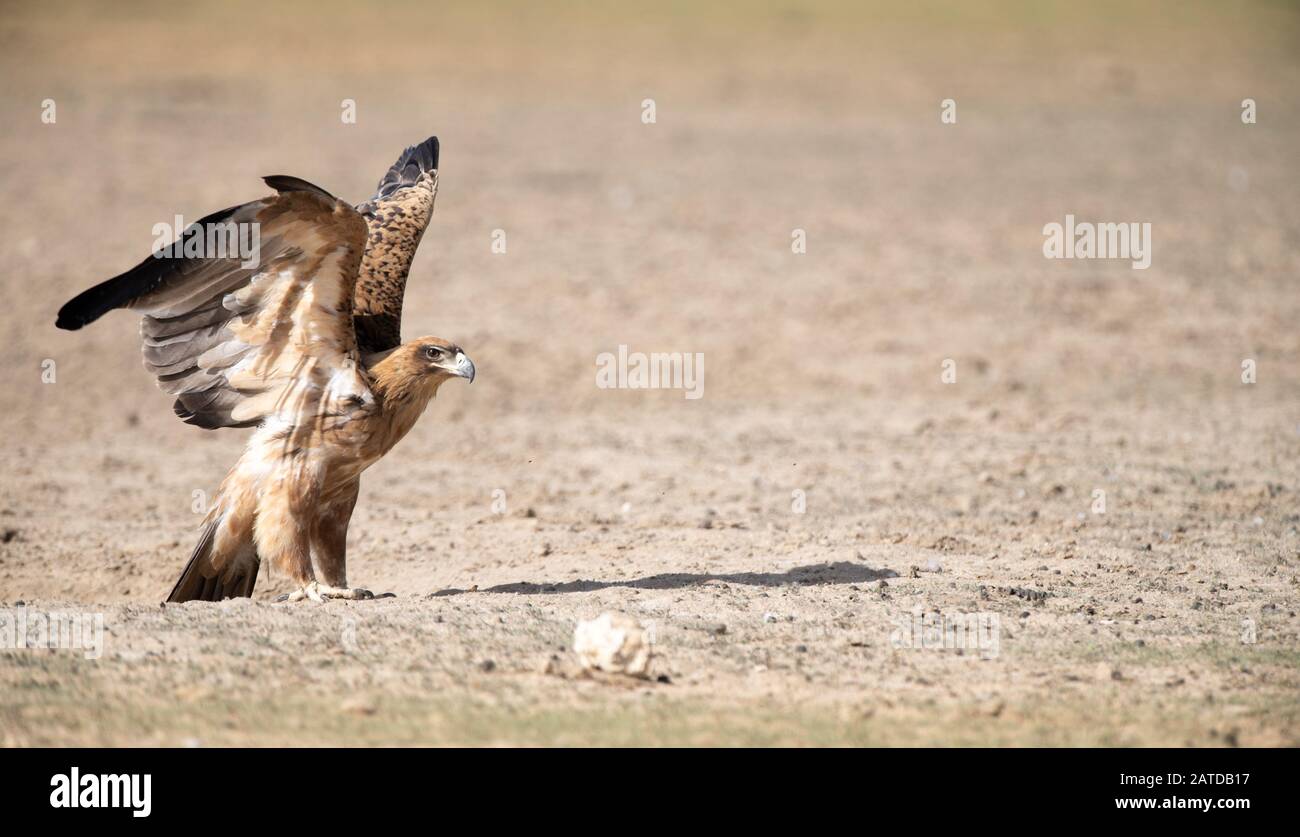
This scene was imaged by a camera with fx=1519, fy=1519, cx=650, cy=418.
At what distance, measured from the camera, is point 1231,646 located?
6.91m

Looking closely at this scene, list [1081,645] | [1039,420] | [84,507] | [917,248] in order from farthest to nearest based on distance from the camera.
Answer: [917,248] < [1039,420] < [84,507] < [1081,645]

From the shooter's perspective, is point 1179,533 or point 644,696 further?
point 1179,533

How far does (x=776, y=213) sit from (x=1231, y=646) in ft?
42.8

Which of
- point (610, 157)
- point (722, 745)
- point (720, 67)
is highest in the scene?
point (720, 67)

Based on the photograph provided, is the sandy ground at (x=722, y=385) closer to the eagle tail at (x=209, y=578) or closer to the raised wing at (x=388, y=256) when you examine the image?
the eagle tail at (x=209, y=578)

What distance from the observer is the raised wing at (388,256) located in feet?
27.2

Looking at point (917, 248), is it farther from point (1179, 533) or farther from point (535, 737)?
point (535, 737)

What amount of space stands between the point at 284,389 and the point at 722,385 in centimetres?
744

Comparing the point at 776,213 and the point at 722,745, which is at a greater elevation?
the point at 776,213

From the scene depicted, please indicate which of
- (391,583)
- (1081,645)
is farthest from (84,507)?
(1081,645)

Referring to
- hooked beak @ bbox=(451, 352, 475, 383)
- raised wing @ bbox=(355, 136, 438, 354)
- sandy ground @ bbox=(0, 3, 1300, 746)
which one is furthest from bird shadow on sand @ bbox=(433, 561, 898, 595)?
raised wing @ bbox=(355, 136, 438, 354)

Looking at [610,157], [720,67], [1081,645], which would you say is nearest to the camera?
[1081,645]

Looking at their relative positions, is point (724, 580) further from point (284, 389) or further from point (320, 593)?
point (284, 389)

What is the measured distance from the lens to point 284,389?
763cm
